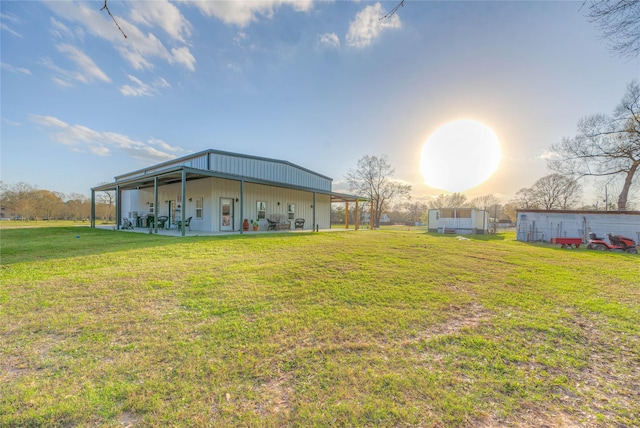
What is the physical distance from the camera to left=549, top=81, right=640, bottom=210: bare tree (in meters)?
18.2

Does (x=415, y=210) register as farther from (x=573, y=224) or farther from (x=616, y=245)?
(x=616, y=245)

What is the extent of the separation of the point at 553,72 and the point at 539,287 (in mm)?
6554

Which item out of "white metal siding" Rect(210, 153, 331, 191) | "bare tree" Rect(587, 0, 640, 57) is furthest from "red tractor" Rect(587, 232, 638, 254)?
"white metal siding" Rect(210, 153, 331, 191)

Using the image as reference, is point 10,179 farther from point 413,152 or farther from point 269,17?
point 413,152

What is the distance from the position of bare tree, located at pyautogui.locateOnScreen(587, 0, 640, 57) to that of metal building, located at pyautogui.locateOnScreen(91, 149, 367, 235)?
39.9 ft

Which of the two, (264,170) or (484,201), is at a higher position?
(484,201)

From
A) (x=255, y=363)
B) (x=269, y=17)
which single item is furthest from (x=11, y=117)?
(x=255, y=363)

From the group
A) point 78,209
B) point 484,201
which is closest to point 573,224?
point 484,201

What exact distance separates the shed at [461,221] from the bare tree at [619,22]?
21800mm

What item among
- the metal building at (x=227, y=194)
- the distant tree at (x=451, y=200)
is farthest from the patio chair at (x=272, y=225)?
the distant tree at (x=451, y=200)

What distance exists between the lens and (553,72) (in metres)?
7.31

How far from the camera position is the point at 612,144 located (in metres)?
20.3

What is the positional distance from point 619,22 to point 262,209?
15.4 meters

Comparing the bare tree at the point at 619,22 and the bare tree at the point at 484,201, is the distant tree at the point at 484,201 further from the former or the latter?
the bare tree at the point at 619,22
